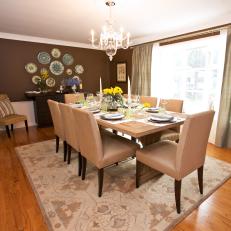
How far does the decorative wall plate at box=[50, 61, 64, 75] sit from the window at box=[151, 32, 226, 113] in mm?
2530

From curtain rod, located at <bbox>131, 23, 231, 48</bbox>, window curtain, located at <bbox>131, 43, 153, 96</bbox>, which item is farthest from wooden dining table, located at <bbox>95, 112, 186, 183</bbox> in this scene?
window curtain, located at <bbox>131, 43, 153, 96</bbox>

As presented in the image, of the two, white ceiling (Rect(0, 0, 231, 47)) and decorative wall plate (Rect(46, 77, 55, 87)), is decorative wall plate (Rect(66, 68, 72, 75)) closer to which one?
decorative wall plate (Rect(46, 77, 55, 87))

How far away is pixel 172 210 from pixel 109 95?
1586 millimetres

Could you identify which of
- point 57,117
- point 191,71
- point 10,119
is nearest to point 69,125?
point 57,117

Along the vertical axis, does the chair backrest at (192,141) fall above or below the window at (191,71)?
below

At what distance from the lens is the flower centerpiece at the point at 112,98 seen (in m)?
2.42

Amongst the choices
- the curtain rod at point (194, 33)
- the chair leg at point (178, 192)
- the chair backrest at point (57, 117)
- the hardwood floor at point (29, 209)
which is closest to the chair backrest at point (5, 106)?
the hardwood floor at point (29, 209)

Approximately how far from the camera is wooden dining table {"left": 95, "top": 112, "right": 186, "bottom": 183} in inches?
66.1

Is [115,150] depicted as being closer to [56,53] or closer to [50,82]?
[50,82]

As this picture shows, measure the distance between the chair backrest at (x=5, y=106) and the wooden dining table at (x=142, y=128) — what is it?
9.43 ft

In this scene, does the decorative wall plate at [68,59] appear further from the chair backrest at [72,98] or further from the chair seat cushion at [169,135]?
the chair seat cushion at [169,135]

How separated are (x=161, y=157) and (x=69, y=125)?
4.00 feet

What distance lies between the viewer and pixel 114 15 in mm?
2830

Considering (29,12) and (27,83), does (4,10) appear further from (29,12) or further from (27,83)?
(27,83)
